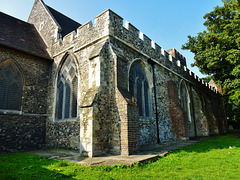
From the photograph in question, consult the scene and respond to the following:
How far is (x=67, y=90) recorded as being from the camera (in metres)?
9.15

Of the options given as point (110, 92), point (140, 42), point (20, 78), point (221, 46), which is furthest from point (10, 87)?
point (221, 46)

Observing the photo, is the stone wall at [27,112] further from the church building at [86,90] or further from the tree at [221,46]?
the tree at [221,46]

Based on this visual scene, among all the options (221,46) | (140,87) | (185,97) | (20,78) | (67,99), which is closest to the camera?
(20,78)

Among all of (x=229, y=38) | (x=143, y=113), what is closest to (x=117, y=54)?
(x=143, y=113)

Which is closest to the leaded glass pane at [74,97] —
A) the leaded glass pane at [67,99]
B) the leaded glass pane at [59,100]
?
the leaded glass pane at [67,99]

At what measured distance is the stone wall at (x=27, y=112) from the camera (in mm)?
7969

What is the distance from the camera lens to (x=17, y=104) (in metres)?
8.55

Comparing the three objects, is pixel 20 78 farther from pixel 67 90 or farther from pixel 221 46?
pixel 221 46

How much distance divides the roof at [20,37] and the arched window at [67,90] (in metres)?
1.73

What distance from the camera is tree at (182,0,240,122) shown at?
11633 millimetres

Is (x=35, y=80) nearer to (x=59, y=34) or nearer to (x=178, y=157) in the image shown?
(x=59, y=34)

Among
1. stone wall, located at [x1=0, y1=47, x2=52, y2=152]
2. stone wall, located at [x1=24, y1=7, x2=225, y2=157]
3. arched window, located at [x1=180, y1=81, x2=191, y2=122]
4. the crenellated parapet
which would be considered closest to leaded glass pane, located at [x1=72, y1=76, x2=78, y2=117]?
stone wall, located at [x1=24, y1=7, x2=225, y2=157]

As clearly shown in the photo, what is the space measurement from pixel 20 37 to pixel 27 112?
4828 millimetres

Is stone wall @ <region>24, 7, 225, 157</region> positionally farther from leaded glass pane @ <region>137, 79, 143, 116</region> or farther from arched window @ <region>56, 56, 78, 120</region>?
leaded glass pane @ <region>137, 79, 143, 116</region>
